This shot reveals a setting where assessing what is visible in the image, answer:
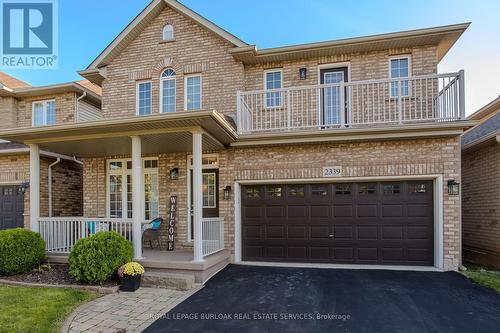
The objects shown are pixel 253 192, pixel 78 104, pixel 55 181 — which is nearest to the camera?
pixel 253 192

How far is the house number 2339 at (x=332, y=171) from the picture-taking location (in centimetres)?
745

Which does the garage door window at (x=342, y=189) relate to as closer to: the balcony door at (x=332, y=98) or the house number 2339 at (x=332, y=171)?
the house number 2339 at (x=332, y=171)

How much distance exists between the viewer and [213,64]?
8758 millimetres

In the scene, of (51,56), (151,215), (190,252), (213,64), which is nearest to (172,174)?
(151,215)

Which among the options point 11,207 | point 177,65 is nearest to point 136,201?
point 177,65

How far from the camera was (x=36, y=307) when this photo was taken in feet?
15.7

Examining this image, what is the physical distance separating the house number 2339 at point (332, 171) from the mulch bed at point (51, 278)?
17.3ft

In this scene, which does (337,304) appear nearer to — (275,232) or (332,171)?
(275,232)

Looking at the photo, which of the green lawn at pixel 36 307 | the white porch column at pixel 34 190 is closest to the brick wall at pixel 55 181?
the white porch column at pixel 34 190

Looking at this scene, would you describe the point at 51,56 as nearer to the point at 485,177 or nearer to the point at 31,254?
the point at 31,254

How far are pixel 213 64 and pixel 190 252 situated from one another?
17.4 feet

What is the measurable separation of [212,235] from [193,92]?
168 inches

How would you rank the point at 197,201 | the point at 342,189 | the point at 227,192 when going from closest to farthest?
the point at 197,201
the point at 342,189
the point at 227,192

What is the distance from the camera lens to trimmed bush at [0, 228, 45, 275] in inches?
254
